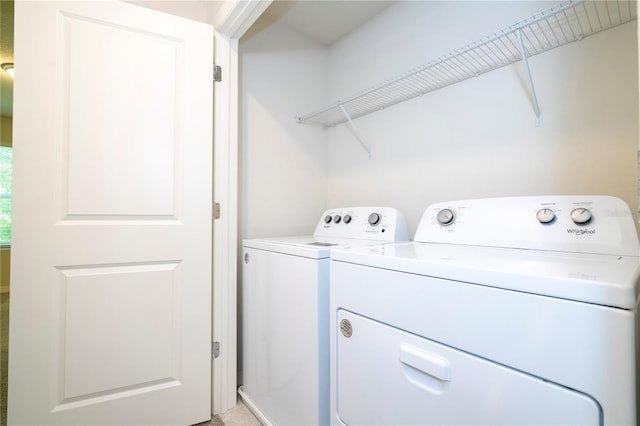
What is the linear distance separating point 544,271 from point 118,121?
1643mm

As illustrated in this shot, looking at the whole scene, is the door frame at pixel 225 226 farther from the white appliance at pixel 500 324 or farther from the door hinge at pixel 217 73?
the white appliance at pixel 500 324

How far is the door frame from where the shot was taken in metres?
1.60

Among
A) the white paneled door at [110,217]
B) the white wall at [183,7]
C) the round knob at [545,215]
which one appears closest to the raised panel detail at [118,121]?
the white paneled door at [110,217]

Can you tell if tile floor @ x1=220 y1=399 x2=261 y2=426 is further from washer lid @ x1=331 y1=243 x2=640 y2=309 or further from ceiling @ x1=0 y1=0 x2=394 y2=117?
ceiling @ x1=0 y1=0 x2=394 y2=117

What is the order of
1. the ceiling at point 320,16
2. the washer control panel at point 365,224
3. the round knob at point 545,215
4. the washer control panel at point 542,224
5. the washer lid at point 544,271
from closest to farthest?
1. the washer lid at point 544,271
2. the washer control panel at point 542,224
3. the round knob at point 545,215
4. the washer control panel at point 365,224
5. the ceiling at point 320,16

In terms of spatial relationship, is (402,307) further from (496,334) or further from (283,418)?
(283,418)

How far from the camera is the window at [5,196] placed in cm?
155

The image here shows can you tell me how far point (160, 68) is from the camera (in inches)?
57.0

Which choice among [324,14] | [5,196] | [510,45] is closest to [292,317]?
[510,45]

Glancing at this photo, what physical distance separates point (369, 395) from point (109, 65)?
5.51 feet

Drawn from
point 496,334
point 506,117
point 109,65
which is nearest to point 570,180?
point 506,117

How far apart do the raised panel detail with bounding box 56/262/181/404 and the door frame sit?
0.20 metres

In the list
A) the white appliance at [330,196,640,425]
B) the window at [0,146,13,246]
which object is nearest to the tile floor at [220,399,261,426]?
the white appliance at [330,196,640,425]

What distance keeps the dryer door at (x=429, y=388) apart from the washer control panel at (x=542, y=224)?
52 cm
